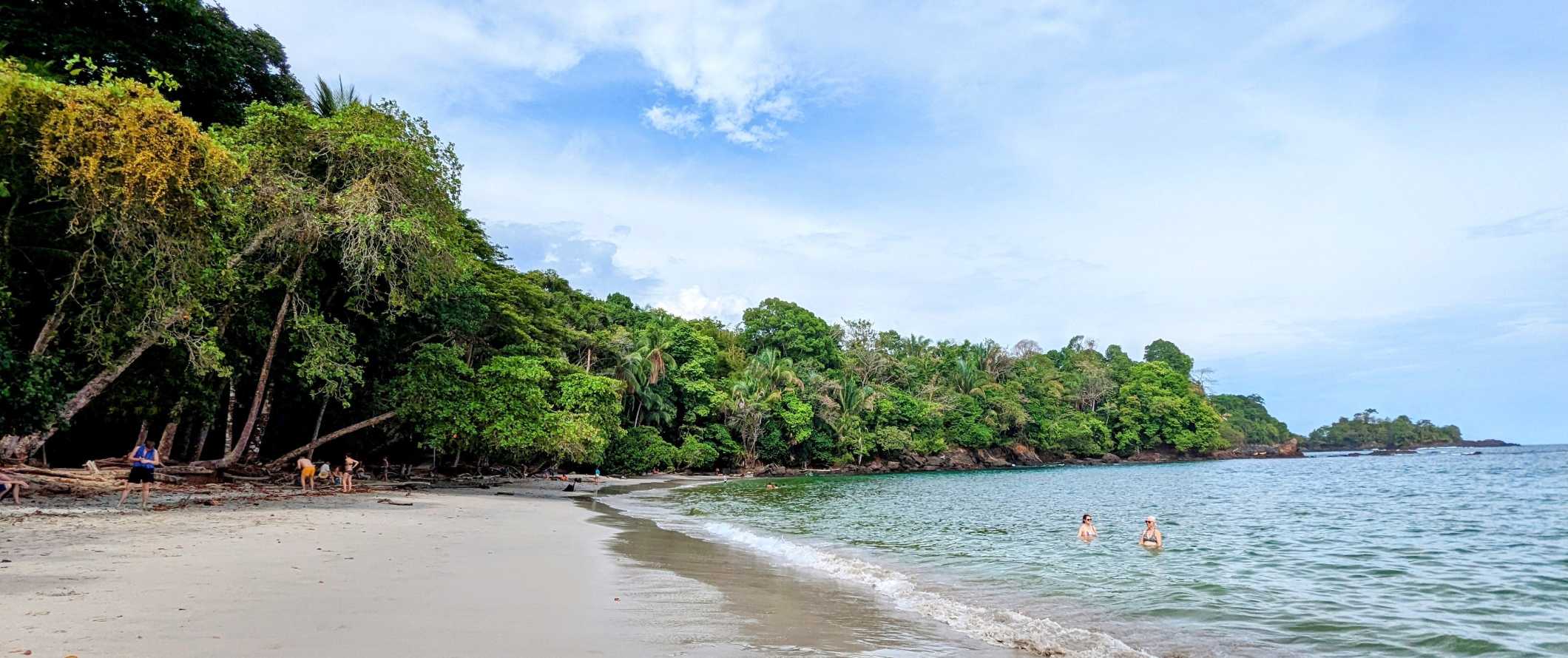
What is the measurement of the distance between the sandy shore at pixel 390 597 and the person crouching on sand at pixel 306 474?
6.42 metres

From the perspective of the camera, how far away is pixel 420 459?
110ft

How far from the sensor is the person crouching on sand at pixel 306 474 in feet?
57.8

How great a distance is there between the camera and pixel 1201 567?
10883 mm

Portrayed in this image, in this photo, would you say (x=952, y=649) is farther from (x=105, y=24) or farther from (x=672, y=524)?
(x=105, y=24)

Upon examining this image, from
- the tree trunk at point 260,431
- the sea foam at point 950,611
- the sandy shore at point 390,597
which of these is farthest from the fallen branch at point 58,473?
the sea foam at point 950,611

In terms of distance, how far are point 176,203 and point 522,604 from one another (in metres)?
10.3

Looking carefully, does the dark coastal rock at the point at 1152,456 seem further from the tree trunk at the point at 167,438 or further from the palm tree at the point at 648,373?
the tree trunk at the point at 167,438

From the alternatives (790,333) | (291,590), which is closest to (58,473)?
(291,590)

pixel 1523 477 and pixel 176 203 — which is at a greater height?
pixel 176 203

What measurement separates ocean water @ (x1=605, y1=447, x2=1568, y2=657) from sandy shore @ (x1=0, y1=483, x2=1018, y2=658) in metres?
1.29

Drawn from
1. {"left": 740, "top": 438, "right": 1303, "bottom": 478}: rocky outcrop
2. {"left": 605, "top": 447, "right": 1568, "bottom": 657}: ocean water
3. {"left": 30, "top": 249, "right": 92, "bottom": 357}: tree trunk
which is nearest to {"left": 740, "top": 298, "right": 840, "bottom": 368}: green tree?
{"left": 740, "top": 438, "right": 1303, "bottom": 478}: rocky outcrop

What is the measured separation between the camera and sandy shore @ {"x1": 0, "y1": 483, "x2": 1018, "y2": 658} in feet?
14.6

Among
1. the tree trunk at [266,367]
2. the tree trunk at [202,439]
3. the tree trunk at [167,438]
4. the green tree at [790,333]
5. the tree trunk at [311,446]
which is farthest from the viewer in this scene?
the green tree at [790,333]

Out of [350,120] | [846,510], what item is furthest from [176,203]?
[846,510]
